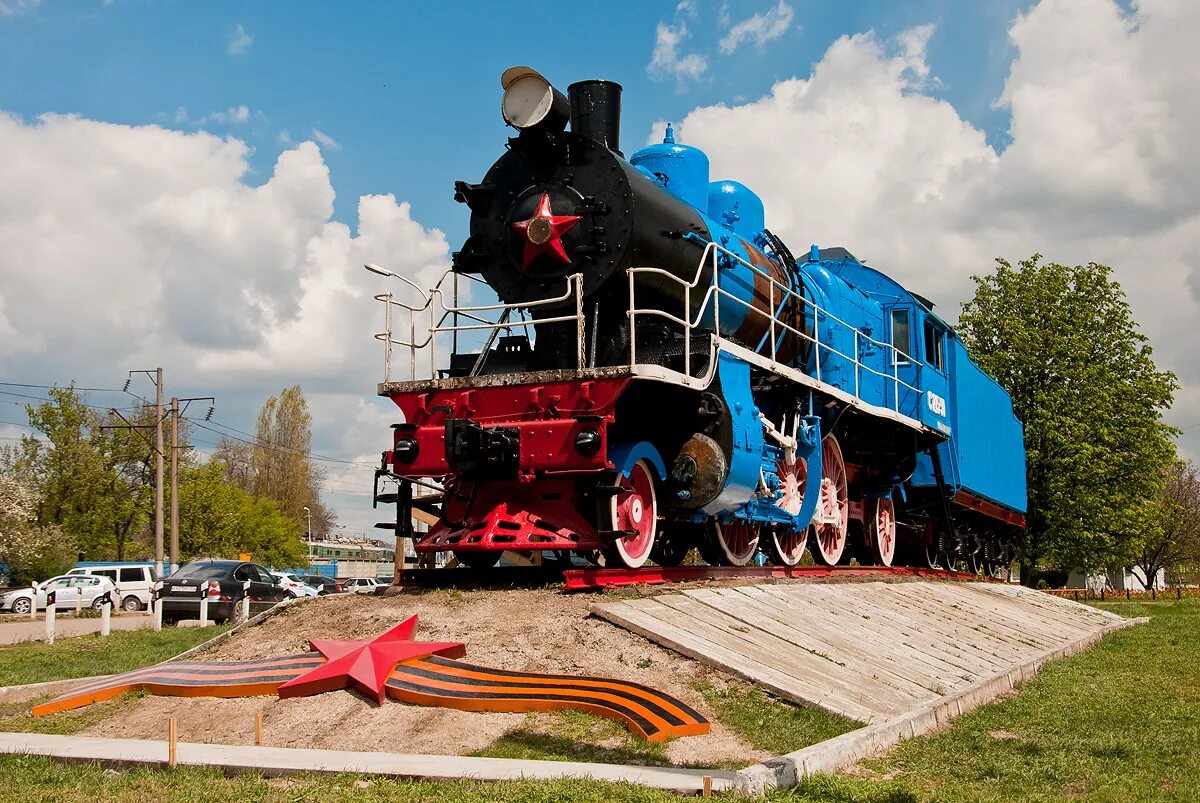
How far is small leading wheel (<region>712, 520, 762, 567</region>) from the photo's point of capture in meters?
13.2

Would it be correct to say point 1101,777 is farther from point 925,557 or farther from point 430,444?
point 925,557

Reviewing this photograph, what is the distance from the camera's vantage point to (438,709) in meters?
7.33

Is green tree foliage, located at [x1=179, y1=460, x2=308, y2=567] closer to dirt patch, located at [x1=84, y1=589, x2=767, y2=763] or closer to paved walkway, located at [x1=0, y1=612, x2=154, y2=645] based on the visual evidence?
paved walkway, located at [x1=0, y1=612, x2=154, y2=645]

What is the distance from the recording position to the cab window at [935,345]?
19.4 meters

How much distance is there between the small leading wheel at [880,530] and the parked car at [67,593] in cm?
2355

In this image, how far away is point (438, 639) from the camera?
8.63 meters

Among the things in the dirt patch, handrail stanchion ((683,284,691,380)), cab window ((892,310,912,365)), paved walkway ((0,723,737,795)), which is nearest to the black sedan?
cab window ((892,310,912,365))

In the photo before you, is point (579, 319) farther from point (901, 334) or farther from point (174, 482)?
point (174, 482)

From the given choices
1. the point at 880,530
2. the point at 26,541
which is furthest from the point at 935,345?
the point at 26,541

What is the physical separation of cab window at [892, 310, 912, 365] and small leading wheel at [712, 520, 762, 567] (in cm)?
610

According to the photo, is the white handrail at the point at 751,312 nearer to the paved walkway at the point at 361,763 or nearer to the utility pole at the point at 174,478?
the paved walkway at the point at 361,763

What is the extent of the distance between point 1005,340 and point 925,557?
1598cm

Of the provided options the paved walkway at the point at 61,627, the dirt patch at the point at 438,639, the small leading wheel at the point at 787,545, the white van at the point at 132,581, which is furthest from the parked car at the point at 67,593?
the dirt patch at the point at 438,639

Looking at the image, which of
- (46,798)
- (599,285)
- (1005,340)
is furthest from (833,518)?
(1005,340)
